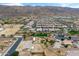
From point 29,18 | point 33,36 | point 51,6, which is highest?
point 51,6

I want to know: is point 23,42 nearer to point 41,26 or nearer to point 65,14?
point 41,26

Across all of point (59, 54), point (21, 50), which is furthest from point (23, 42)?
point (59, 54)

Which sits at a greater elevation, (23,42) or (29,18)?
(29,18)

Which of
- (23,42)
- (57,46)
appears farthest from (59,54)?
(23,42)

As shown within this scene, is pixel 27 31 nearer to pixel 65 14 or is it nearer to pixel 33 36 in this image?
pixel 33 36

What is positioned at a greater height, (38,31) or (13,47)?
(38,31)

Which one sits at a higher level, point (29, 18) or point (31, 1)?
point (31, 1)
